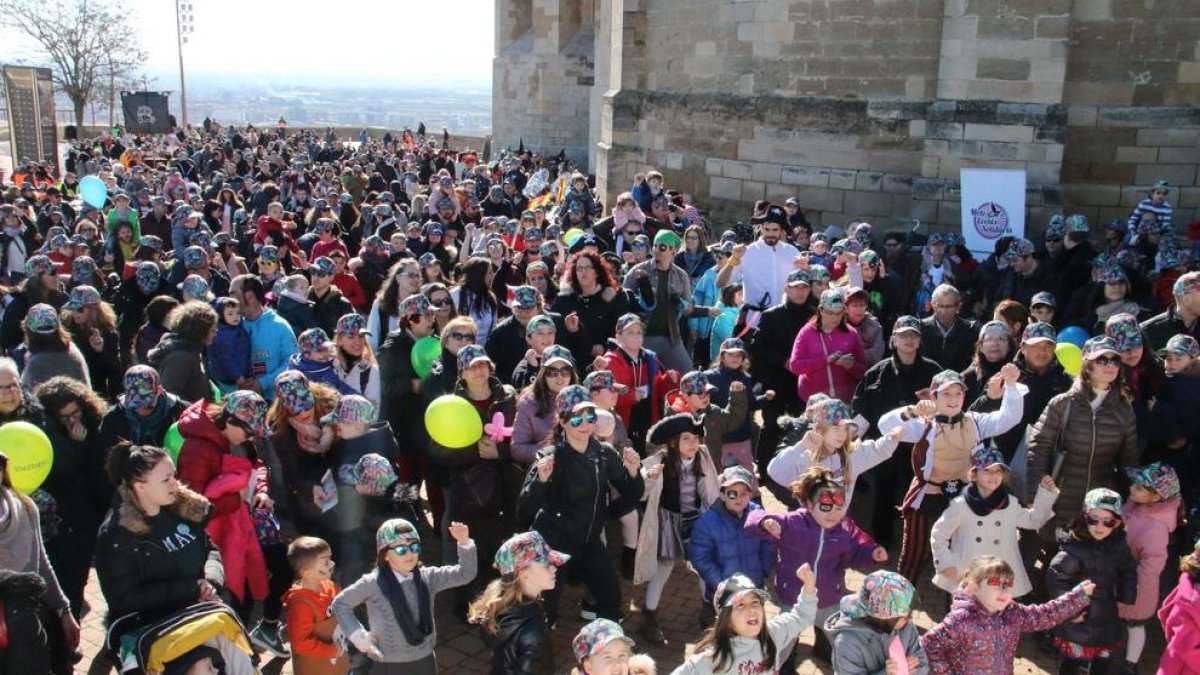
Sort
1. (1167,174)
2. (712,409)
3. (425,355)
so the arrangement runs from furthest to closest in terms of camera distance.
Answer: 1. (1167,174)
2. (425,355)
3. (712,409)

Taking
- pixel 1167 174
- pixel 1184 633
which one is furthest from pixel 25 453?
pixel 1167 174

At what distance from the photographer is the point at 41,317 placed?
23.4 feet

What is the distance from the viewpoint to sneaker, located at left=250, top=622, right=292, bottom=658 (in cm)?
581

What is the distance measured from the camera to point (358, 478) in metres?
5.60

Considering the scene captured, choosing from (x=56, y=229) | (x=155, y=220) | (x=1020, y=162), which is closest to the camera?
(x=56, y=229)

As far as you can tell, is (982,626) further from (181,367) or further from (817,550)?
(181,367)

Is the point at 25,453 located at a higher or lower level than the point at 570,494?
higher

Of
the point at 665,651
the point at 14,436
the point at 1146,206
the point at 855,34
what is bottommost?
the point at 665,651

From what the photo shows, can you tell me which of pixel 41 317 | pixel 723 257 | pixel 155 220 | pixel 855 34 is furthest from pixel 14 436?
pixel 855 34

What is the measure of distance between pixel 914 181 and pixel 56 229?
10456 millimetres

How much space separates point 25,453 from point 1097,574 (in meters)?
5.72

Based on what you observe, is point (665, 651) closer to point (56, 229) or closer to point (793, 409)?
point (793, 409)

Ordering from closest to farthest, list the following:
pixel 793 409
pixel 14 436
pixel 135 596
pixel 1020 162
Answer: pixel 135 596
pixel 14 436
pixel 793 409
pixel 1020 162

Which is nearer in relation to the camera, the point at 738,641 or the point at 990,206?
the point at 738,641
